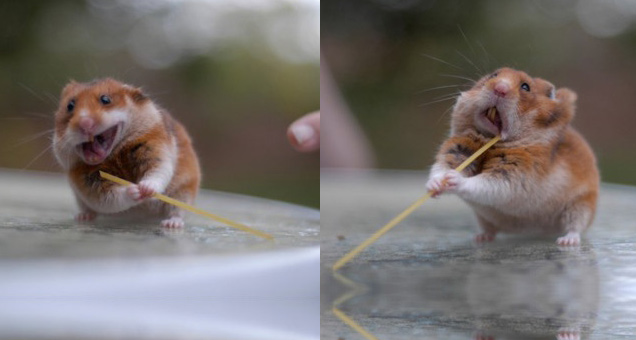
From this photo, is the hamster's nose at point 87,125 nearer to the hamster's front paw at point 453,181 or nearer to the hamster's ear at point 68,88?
the hamster's ear at point 68,88

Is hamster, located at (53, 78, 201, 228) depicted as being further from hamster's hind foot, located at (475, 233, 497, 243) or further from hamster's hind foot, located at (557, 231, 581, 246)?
hamster's hind foot, located at (557, 231, 581, 246)

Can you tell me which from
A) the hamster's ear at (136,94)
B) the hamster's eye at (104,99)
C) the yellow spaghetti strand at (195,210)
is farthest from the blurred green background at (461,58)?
the hamster's eye at (104,99)

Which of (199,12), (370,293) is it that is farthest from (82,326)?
(199,12)

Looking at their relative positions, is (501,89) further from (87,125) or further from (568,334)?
(87,125)

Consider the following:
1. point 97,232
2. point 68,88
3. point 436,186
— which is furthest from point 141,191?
point 436,186

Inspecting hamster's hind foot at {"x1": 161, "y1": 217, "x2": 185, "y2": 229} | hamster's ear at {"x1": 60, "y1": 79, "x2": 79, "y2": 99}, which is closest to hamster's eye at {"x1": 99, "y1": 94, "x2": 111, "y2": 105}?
hamster's ear at {"x1": 60, "y1": 79, "x2": 79, "y2": 99}

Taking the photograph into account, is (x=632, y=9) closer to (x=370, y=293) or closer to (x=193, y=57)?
(x=370, y=293)
